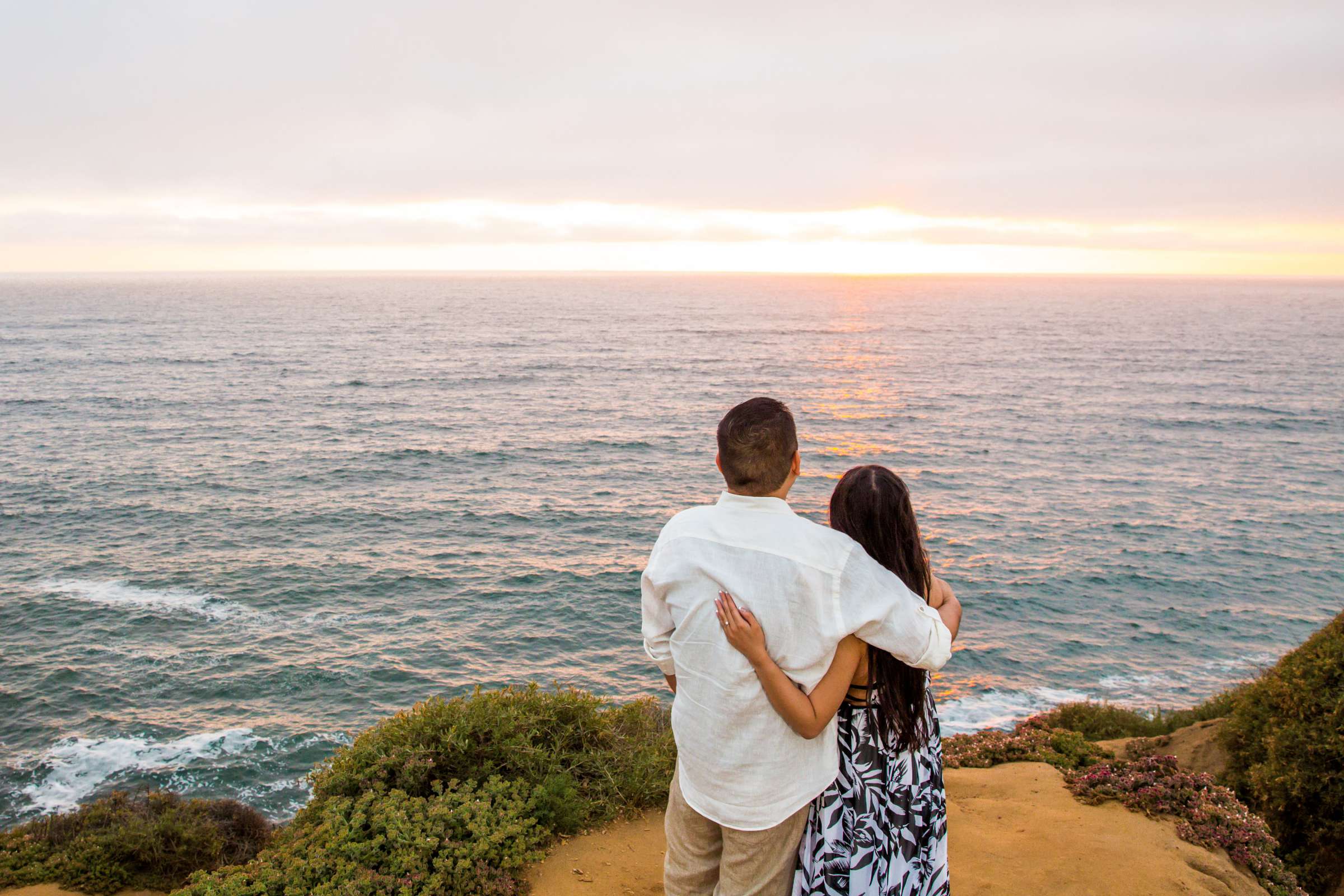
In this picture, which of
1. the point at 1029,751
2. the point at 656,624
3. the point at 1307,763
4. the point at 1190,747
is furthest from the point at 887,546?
the point at 1190,747

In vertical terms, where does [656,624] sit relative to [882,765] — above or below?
above

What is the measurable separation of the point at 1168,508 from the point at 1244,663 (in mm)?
13807

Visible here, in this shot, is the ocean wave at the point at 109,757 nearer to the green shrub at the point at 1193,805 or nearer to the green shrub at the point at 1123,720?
the green shrub at the point at 1123,720

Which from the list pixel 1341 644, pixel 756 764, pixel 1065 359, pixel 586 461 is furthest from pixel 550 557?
pixel 1065 359

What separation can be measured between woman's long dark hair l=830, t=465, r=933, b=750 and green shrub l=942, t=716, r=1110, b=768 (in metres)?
5.82

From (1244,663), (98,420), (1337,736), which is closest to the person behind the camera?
(1337,736)

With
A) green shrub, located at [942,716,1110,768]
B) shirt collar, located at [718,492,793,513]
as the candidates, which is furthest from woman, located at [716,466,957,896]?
green shrub, located at [942,716,1110,768]

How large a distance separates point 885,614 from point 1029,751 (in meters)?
7.20

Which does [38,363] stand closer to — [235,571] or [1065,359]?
[235,571]

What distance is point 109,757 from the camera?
16.6 m

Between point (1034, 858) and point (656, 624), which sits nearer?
point (656, 624)

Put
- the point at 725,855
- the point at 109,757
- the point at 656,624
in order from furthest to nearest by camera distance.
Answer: the point at 109,757 → the point at 725,855 → the point at 656,624

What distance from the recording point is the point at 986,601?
82.3 ft

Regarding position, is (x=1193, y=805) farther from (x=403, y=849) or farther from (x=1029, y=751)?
(x=403, y=849)
